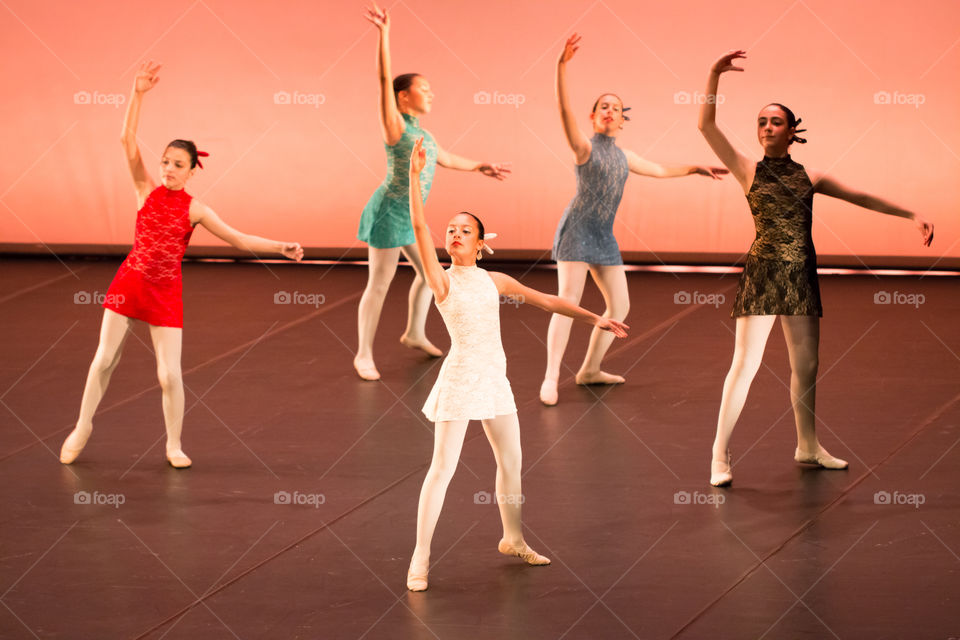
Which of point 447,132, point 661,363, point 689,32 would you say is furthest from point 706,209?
point 661,363

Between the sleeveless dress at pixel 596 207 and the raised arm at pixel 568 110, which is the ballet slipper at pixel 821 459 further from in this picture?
the raised arm at pixel 568 110

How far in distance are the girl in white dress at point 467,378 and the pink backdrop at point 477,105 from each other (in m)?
6.63

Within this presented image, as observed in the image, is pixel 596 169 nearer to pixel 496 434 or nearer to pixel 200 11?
pixel 496 434

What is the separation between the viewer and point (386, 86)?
6254mm

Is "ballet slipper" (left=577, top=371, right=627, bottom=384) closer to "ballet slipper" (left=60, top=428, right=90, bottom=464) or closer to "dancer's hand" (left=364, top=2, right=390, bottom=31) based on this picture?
"dancer's hand" (left=364, top=2, right=390, bottom=31)

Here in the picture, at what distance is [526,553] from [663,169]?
2881mm

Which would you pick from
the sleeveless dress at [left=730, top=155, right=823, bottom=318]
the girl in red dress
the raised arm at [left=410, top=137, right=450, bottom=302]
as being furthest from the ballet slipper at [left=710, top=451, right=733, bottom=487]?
the girl in red dress

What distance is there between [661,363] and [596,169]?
4.65ft

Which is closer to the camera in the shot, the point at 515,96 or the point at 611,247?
the point at 611,247

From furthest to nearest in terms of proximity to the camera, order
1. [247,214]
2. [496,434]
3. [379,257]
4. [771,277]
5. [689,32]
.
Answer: [247,214] → [689,32] → [379,257] → [771,277] → [496,434]

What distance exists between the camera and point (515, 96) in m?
10.6

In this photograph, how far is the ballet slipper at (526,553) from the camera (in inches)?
168

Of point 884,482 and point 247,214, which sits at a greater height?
point 247,214

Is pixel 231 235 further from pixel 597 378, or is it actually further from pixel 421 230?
pixel 597 378
